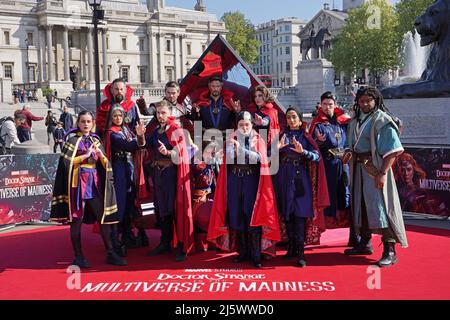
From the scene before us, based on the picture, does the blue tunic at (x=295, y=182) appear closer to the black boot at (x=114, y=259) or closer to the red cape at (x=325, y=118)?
the red cape at (x=325, y=118)

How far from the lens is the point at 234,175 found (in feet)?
23.9

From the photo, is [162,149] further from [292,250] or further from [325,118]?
[325,118]

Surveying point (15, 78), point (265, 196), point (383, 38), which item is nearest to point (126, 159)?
point (265, 196)

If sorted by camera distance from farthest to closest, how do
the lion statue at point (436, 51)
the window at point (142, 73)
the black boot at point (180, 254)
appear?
the window at point (142, 73) → the lion statue at point (436, 51) → the black boot at point (180, 254)

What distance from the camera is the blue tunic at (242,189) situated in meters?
7.17

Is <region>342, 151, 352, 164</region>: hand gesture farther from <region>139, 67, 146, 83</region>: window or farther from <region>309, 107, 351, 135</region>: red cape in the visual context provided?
<region>139, 67, 146, 83</region>: window

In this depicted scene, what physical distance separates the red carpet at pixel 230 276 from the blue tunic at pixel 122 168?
30.8 inches

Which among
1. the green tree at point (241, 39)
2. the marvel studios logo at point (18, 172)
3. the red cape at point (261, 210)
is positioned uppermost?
the green tree at point (241, 39)

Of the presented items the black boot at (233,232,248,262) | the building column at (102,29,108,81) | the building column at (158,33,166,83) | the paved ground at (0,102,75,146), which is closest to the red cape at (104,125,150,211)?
the black boot at (233,232,248,262)

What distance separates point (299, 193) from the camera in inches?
287

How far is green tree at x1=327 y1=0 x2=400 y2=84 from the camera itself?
64812mm

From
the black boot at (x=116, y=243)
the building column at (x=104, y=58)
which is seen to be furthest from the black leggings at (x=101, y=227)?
the building column at (x=104, y=58)

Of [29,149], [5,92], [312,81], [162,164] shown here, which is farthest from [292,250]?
[5,92]

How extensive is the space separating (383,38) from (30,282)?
206 feet
